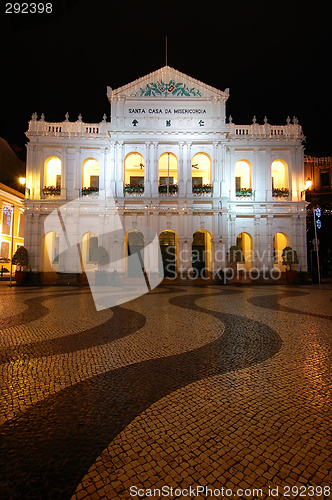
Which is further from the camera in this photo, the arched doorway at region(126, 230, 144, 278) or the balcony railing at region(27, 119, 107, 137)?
the arched doorway at region(126, 230, 144, 278)

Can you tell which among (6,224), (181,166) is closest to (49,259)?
(6,224)

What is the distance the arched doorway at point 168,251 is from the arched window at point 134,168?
5809 mm

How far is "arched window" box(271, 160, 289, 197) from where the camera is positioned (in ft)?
81.7

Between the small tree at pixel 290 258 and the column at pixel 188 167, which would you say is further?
the column at pixel 188 167

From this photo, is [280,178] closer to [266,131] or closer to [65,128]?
[266,131]

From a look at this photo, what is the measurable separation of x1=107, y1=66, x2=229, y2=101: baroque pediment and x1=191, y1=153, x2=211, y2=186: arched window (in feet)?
16.6

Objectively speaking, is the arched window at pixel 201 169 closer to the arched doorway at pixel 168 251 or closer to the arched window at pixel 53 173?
the arched doorway at pixel 168 251

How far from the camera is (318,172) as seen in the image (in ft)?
127

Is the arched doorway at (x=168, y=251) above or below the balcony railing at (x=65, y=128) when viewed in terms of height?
below

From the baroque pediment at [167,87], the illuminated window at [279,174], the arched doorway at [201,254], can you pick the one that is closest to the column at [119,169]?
the baroque pediment at [167,87]

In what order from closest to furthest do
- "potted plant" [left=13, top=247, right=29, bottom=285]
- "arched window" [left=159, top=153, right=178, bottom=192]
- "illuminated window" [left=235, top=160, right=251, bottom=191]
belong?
"potted plant" [left=13, top=247, right=29, bottom=285], "arched window" [left=159, top=153, right=178, bottom=192], "illuminated window" [left=235, top=160, right=251, bottom=191]

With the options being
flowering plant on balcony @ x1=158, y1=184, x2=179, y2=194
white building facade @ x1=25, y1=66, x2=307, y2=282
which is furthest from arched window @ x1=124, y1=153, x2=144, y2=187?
flowering plant on balcony @ x1=158, y1=184, x2=179, y2=194

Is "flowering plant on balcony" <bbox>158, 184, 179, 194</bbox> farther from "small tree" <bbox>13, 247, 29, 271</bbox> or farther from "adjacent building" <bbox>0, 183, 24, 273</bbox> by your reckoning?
"adjacent building" <bbox>0, 183, 24, 273</bbox>

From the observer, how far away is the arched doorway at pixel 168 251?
2394cm
